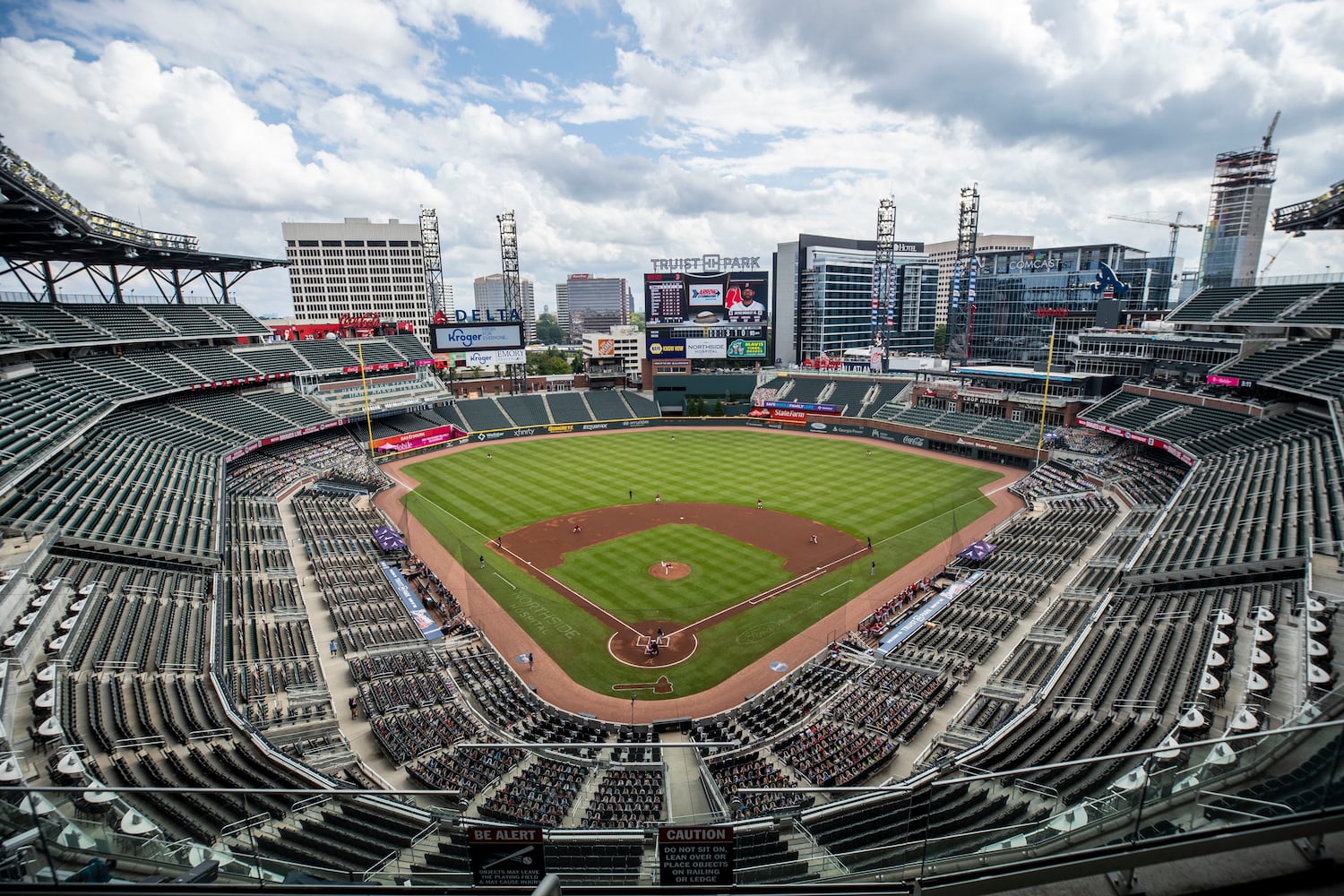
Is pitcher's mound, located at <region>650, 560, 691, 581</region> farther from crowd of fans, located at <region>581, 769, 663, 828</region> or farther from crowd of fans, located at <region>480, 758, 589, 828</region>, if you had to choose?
crowd of fans, located at <region>581, 769, 663, 828</region>

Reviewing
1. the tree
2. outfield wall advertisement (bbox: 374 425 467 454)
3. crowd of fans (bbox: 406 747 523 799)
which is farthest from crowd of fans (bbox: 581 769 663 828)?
the tree

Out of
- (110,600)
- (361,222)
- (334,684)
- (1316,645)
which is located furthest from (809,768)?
(361,222)

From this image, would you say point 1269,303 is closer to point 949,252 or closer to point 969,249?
point 969,249

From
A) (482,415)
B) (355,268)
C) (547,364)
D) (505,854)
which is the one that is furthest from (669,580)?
(355,268)

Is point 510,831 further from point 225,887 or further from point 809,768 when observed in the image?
point 809,768

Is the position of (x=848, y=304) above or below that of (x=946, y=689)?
above
